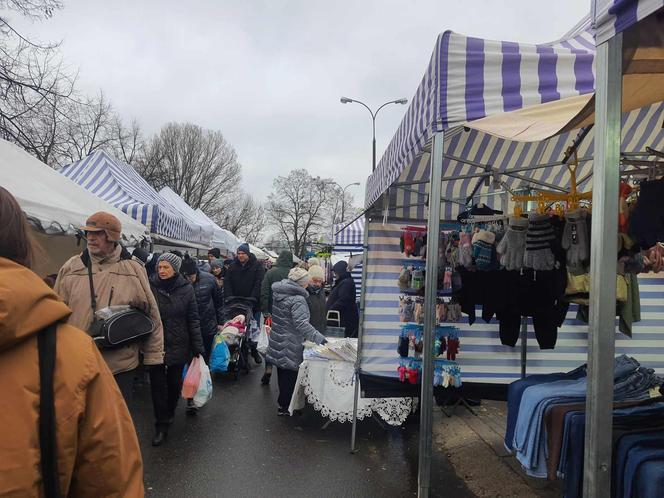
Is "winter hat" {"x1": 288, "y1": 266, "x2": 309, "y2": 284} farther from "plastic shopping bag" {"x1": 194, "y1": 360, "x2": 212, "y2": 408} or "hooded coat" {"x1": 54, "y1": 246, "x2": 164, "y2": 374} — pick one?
"hooded coat" {"x1": 54, "y1": 246, "x2": 164, "y2": 374}

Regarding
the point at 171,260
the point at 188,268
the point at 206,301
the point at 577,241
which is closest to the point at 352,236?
the point at 206,301

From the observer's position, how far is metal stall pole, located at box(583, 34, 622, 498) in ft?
5.39

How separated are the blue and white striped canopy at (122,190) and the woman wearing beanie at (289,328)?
5.03 meters

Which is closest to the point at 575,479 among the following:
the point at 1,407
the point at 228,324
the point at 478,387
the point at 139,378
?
the point at 478,387

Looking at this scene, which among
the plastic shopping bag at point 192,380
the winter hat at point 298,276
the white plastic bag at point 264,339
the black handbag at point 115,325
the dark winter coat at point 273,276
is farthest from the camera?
the dark winter coat at point 273,276

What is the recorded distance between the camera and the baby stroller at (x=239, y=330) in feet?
25.2

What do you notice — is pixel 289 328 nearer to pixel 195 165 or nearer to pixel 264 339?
pixel 264 339

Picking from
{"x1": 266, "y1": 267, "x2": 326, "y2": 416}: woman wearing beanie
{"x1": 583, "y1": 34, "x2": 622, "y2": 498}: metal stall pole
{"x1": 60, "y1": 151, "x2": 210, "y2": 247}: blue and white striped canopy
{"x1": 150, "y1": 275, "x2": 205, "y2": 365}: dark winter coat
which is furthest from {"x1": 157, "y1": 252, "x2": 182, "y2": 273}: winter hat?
{"x1": 60, "y1": 151, "x2": 210, "y2": 247}: blue and white striped canopy

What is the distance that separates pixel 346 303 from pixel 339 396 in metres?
3.19

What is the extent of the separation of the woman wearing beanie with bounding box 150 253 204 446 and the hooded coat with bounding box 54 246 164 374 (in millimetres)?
1127

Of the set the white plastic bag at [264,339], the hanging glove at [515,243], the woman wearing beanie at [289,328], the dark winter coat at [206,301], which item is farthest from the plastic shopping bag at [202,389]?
the hanging glove at [515,243]

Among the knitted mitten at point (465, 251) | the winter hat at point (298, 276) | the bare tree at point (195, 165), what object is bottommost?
the winter hat at point (298, 276)

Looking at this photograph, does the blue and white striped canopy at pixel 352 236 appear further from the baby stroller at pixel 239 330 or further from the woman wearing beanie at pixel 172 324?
the woman wearing beanie at pixel 172 324

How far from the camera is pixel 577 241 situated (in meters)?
3.26
